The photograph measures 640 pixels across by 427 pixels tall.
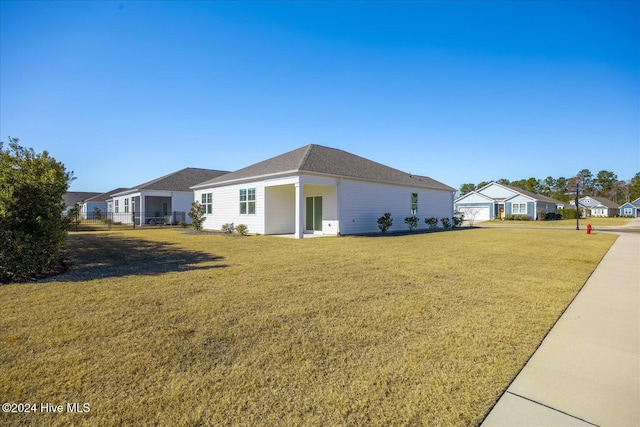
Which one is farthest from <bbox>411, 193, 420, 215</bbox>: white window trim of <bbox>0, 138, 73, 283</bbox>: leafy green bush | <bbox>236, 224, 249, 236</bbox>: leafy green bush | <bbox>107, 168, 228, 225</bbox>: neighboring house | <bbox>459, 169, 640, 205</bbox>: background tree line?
<bbox>459, 169, 640, 205</bbox>: background tree line

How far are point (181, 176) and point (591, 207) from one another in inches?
3606

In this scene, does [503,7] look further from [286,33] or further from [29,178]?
[29,178]

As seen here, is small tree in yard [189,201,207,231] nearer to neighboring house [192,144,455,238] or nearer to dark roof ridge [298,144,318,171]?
neighboring house [192,144,455,238]

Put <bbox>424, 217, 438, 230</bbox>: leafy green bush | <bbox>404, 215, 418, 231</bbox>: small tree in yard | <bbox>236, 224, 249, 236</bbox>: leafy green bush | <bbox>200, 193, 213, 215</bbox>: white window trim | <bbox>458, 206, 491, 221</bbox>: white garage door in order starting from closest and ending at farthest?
<bbox>236, 224, 249, 236</bbox>: leafy green bush, <bbox>404, 215, 418, 231</bbox>: small tree in yard, <bbox>200, 193, 213, 215</bbox>: white window trim, <bbox>424, 217, 438, 230</bbox>: leafy green bush, <bbox>458, 206, 491, 221</bbox>: white garage door

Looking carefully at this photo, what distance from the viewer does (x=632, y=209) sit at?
244ft

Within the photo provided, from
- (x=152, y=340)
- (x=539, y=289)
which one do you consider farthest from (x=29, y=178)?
(x=539, y=289)

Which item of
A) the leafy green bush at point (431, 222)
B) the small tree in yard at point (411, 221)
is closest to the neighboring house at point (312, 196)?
the small tree in yard at point (411, 221)

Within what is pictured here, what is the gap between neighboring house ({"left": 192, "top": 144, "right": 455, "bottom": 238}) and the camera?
55.0 feet

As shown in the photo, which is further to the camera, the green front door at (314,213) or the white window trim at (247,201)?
the green front door at (314,213)

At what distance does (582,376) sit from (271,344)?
10.1 feet

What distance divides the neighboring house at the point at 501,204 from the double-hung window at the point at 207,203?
37362 millimetres

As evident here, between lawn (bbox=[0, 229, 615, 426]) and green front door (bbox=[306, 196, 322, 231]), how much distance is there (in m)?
11.8

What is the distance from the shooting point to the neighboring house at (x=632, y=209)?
72.8 meters

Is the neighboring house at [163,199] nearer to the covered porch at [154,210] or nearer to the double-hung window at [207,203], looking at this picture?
the covered porch at [154,210]
